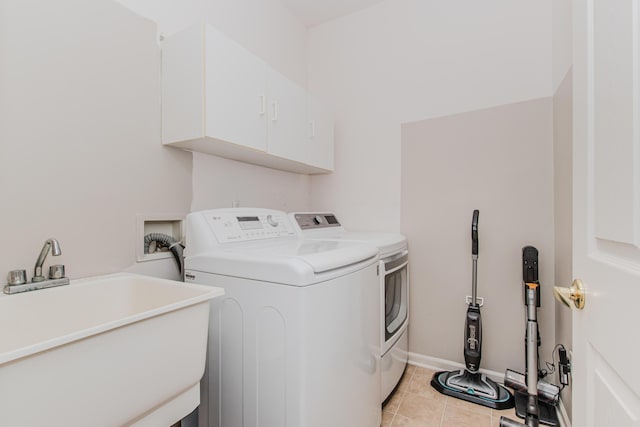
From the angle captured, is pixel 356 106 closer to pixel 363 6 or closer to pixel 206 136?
pixel 363 6

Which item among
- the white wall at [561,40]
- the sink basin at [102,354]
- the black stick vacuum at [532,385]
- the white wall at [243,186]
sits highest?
the white wall at [561,40]

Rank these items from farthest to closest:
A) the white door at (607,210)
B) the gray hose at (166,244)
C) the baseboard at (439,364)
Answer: the baseboard at (439,364) < the gray hose at (166,244) < the white door at (607,210)

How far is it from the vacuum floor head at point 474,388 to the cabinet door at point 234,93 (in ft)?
6.18

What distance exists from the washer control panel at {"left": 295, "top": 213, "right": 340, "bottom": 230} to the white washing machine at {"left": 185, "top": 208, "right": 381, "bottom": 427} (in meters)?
0.63

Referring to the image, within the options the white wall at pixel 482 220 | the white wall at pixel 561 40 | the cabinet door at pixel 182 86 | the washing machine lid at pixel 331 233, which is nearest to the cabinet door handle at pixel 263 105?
the cabinet door at pixel 182 86

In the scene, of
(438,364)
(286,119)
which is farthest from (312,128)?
(438,364)

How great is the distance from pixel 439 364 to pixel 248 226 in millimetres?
1711

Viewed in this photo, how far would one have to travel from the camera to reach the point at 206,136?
140cm

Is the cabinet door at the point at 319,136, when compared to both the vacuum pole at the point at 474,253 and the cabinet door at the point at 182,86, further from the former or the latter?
the vacuum pole at the point at 474,253

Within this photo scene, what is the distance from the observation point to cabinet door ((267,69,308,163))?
1833 mm

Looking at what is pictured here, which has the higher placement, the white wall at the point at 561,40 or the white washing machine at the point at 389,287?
the white wall at the point at 561,40

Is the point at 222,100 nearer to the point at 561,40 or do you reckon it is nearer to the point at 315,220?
the point at 315,220

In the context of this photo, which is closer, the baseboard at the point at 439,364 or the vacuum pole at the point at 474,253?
the vacuum pole at the point at 474,253

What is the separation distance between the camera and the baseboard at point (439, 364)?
6.53ft
